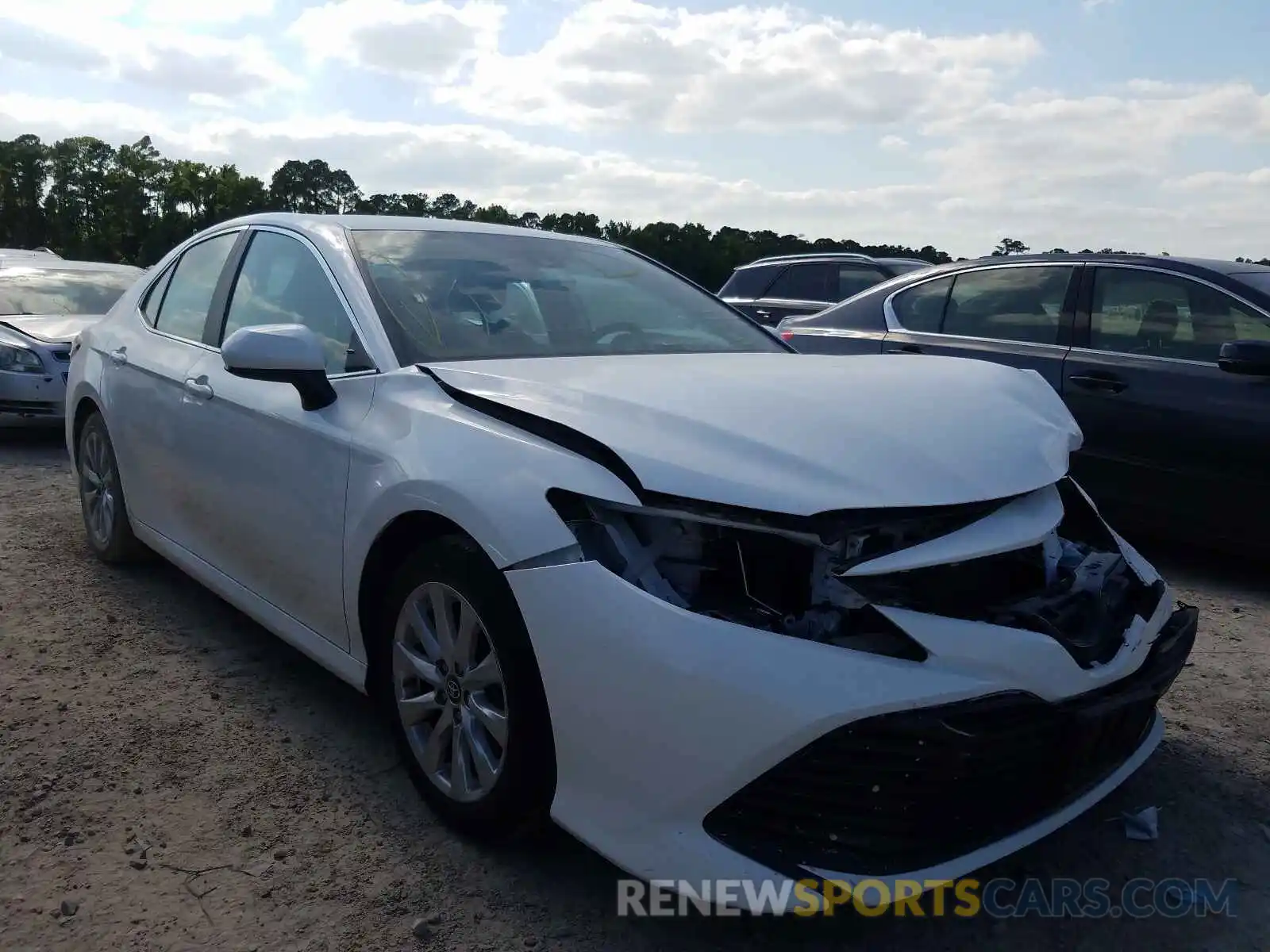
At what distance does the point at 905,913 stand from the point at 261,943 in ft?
4.44

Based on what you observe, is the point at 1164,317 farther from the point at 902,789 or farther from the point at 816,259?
the point at 816,259

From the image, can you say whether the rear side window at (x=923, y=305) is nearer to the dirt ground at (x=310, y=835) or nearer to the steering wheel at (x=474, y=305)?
the dirt ground at (x=310, y=835)

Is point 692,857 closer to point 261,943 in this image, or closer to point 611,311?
point 261,943

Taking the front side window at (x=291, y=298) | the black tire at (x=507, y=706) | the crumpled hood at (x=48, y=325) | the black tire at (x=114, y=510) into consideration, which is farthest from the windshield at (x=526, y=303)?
the crumpled hood at (x=48, y=325)

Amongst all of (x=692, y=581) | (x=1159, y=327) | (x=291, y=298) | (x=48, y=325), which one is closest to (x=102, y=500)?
(x=291, y=298)

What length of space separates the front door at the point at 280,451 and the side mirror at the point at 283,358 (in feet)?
0.19

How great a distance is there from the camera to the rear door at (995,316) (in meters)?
5.29

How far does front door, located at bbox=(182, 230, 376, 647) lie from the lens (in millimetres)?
2857

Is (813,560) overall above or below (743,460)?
below

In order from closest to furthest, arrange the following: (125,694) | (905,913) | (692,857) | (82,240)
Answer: (692,857), (905,913), (125,694), (82,240)

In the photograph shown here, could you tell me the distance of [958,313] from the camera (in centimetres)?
573

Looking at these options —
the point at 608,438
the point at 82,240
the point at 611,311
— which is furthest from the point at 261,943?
the point at 82,240

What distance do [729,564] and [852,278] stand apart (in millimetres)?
9656

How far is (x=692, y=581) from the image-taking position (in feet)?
7.03
